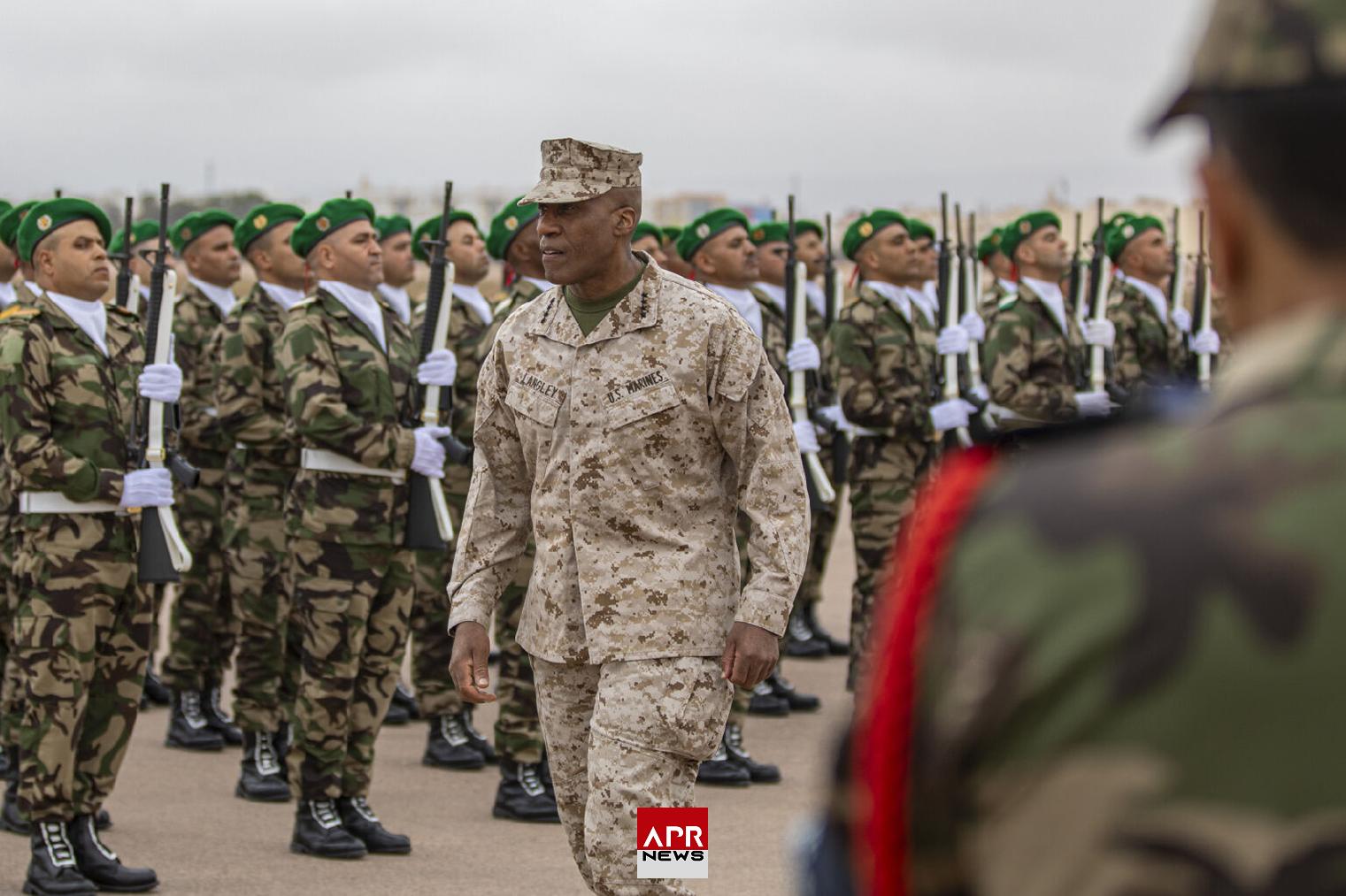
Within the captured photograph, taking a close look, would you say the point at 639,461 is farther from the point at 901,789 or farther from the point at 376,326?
the point at 901,789

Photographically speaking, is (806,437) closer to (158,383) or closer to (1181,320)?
(158,383)

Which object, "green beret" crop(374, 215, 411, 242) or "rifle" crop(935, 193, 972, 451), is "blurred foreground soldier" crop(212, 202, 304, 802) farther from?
"rifle" crop(935, 193, 972, 451)

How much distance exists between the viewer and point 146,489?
663cm

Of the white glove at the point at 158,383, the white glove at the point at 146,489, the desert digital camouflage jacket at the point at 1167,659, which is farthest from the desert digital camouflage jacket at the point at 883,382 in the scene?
the desert digital camouflage jacket at the point at 1167,659

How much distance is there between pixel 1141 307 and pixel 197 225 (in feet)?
21.1

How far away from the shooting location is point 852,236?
1101 centimetres

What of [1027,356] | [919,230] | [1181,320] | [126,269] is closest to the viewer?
[126,269]

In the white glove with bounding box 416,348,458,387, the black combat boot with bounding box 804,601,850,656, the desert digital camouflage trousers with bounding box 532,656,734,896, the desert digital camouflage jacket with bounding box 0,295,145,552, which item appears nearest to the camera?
the desert digital camouflage trousers with bounding box 532,656,734,896

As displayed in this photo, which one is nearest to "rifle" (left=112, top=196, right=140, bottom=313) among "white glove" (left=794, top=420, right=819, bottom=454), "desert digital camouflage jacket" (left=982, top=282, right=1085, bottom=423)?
"white glove" (left=794, top=420, right=819, bottom=454)

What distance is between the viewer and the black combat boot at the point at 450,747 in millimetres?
9039

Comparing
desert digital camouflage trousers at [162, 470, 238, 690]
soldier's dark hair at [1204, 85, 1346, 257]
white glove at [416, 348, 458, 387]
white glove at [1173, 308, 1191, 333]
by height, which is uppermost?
soldier's dark hair at [1204, 85, 1346, 257]

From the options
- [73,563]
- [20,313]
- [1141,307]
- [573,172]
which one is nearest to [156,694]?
[73,563]

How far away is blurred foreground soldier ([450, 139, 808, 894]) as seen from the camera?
488cm

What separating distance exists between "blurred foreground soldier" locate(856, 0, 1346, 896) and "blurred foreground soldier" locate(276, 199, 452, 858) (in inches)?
234
